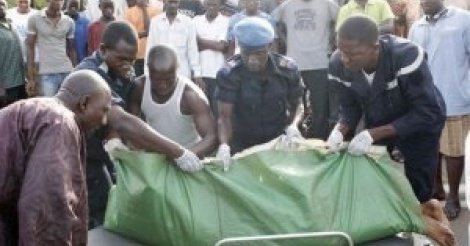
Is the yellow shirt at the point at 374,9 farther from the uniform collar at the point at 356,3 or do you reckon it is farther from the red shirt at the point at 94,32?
the red shirt at the point at 94,32

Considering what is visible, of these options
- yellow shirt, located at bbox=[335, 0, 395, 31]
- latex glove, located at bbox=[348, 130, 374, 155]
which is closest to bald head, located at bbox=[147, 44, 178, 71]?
latex glove, located at bbox=[348, 130, 374, 155]

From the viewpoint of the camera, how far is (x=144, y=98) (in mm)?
4434

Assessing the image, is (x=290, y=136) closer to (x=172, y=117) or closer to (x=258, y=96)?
(x=258, y=96)

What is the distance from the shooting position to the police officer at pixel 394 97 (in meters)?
3.94

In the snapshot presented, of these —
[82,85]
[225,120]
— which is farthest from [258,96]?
[82,85]

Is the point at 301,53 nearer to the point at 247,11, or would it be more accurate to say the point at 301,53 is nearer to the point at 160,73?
the point at 247,11

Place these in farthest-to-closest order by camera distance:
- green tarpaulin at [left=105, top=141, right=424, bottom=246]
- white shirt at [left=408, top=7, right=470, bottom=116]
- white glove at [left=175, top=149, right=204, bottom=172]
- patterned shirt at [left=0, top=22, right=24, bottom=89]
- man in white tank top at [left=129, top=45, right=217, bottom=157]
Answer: patterned shirt at [left=0, top=22, right=24, bottom=89] → white shirt at [left=408, top=7, right=470, bottom=116] → man in white tank top at [left=129, top=45, right=217, bottom=157] → white glove at [left=175, top=149, right=204, bottom=172] → green tarpaulin at [left=105, top=141, right=424, bottom=246]

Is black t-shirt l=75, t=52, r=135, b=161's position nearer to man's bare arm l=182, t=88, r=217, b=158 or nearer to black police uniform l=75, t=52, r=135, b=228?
black police uniform l=75, t=52, r=135, b=228

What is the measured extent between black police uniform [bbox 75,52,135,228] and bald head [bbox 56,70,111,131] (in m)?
1.43

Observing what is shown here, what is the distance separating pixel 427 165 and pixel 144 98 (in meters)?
1.61

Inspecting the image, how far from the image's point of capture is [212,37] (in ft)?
25.3

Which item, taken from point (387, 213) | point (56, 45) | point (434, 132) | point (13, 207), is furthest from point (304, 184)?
point (56, 45)

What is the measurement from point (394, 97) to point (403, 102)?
0.06 meters

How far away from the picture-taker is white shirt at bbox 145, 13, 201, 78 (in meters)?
7.60
